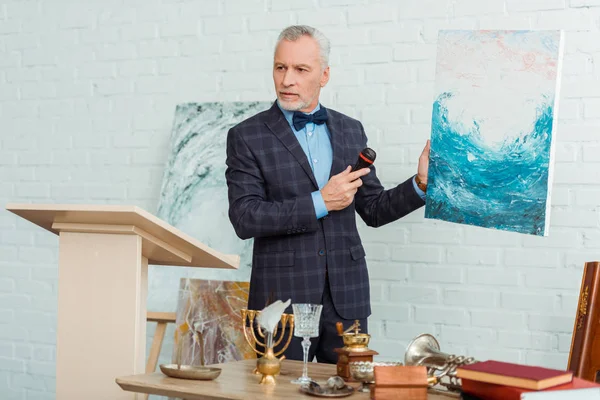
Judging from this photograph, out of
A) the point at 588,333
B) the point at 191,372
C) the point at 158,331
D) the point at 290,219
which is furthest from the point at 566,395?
the point at 158,331

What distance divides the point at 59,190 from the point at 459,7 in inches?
92.6

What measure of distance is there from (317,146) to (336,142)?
0.07 m

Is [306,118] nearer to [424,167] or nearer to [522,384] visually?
[424,167]

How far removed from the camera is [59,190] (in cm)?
464

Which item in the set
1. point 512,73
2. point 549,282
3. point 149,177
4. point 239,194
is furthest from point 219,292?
point 512,73

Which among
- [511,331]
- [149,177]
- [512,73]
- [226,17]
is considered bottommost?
[511,331]

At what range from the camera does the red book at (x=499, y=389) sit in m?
1.68

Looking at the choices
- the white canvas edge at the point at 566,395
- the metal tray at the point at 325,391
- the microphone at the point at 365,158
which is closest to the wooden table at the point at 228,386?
the metal tray at the point at 325,391

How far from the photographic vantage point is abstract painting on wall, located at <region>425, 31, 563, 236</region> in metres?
2.65

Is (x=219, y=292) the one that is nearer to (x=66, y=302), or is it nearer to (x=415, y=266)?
(x=415, y=266)

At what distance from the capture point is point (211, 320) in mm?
3877

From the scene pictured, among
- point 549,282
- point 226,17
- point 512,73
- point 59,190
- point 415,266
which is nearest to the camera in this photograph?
point 512,73

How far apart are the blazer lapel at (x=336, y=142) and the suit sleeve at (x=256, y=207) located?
200 millimetres

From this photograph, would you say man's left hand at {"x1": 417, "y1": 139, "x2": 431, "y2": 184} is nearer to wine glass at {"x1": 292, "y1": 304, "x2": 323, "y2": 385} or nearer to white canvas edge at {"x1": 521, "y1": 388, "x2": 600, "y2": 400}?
wine glass at {"x1": 292, "y1": 304, "x2": 323, "y2": 385}
